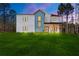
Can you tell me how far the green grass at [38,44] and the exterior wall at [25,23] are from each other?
5cm

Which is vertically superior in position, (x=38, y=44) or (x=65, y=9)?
(x=65, y=9)

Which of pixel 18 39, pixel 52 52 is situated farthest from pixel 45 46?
pixel 18 39

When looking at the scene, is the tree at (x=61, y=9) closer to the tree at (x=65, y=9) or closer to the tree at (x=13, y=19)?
the tree at (x=65, y=9)

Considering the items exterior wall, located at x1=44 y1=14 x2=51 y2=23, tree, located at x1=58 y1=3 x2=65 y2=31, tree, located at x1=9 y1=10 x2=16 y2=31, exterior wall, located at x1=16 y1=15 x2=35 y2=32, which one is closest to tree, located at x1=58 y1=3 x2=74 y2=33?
tree, located at x1=58 y1=3 x2=65 y2=31

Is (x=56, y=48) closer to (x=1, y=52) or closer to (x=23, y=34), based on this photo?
(x=23, y=34)

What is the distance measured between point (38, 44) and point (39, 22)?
0.22 m

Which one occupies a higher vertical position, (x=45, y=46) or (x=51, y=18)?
A: (x=51, y=18)

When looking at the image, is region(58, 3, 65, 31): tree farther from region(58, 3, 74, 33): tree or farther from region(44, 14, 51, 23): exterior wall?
region(44, 14, 51, 23): exterior wall

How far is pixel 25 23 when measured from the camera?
9.82 feet

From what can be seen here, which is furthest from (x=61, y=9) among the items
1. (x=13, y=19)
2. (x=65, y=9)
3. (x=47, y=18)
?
(x=13, y=19)

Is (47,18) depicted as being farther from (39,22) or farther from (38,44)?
(38,44)

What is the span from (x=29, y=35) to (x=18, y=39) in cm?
11

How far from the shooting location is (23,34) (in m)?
2.99

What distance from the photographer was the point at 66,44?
297cm
